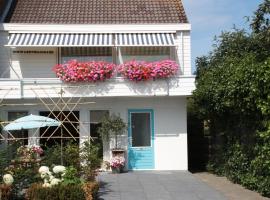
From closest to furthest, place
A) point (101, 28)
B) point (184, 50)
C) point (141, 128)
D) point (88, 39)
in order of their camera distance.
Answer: point (88, 39)
point (141, 128)
point (101, 28)
point (184, 50)

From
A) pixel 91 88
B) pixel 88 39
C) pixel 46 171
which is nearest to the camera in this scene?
pixel 46 171

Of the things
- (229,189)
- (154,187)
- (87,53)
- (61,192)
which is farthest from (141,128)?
(61,192)

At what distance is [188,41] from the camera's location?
2573 cm

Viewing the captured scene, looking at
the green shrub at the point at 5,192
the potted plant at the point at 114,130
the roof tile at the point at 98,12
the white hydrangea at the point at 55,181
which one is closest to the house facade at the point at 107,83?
the roof tile at the point at 98,12

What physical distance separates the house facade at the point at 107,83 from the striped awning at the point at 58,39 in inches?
1.9

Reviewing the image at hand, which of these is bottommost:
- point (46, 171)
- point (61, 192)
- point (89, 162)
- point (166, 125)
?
point (61, 192)

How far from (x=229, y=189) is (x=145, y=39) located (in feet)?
29.8

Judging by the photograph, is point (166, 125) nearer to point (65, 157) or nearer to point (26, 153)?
point (65, 157)

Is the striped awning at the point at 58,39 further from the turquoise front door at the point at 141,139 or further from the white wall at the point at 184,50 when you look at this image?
the turquoise front door at the point at 141,139

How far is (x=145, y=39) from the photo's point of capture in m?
25.0

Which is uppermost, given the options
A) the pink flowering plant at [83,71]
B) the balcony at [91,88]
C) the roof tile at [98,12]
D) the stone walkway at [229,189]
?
the roof tile at [98,12]

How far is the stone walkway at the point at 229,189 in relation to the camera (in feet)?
56.8

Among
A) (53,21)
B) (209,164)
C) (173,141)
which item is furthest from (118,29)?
(209,164)

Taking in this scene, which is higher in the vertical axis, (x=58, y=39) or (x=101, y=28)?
(x=101, y=28)
